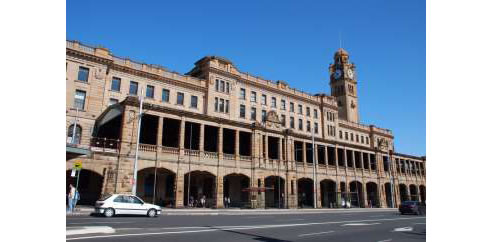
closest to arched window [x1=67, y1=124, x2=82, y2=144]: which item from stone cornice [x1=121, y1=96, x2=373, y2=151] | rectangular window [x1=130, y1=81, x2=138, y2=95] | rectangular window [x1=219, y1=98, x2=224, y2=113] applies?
stone cornice [x1=121, y1=96, x2=373, y2=151]

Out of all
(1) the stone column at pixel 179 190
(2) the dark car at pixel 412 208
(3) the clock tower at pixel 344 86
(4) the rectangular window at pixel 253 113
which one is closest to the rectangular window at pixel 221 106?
(4) the rectangular window at pixel 253 113

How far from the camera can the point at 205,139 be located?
1666 inches

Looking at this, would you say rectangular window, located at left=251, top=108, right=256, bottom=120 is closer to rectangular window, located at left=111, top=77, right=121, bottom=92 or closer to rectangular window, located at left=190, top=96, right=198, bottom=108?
rectangular window, located at left=190, top=96, right=198, bottom=108

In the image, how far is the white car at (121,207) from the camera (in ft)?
63.8

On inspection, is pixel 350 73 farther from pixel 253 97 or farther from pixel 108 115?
pixel 108 115

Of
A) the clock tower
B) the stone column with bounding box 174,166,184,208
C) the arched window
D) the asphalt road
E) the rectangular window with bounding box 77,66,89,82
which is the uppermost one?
the clock tower

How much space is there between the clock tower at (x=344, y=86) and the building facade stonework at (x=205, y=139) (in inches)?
657

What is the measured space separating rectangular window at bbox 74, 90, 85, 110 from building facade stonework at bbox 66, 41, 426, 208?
3.9 inches

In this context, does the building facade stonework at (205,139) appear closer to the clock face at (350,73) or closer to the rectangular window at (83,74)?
the rectangular window at (83,74)

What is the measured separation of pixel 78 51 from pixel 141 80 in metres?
7.55

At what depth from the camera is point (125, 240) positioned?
9375 mm

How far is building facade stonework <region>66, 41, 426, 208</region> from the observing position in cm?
3228
